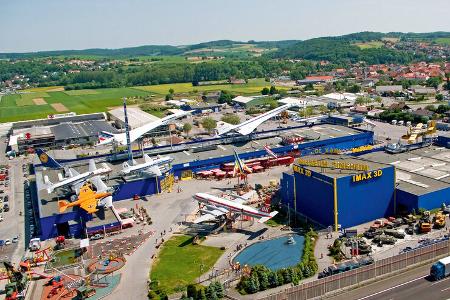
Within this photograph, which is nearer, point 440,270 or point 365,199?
point 440,270

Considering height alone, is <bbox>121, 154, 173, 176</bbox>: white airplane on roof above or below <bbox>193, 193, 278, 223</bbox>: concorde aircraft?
above

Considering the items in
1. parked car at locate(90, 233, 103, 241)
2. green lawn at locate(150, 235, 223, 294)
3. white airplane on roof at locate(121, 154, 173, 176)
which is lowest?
green lawn at locate(150, 235, 223, 294)

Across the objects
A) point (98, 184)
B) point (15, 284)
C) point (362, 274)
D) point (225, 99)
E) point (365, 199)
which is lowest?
point (15, 284)

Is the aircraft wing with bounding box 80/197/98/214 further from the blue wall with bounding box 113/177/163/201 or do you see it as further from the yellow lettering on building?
the yellow lettering on building

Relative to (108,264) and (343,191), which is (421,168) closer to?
(343,191)

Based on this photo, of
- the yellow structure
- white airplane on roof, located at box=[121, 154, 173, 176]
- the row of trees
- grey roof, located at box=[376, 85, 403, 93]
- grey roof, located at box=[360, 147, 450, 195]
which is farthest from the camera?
grey roof, located at box=[376, 85, 403, 93]

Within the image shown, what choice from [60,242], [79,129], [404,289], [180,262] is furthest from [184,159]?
[79,129]

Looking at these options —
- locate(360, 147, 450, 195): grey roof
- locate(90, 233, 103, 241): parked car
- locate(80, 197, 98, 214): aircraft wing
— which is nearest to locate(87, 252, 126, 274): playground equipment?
locate(90, 233, 103, 241): parked car

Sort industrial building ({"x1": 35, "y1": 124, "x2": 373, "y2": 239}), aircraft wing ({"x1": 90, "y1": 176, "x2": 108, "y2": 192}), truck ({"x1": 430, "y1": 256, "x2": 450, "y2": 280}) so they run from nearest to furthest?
truck ({"x1": 430, "y1": 256, "x2": 450, "y2": 280}) → industrial building ({"x1": 35, "y1": 124, "x2": 373, "y2": 239}) → aircraft wing ({"x1": 90, "y1": 176, "x2": 108, "y2": 192})
